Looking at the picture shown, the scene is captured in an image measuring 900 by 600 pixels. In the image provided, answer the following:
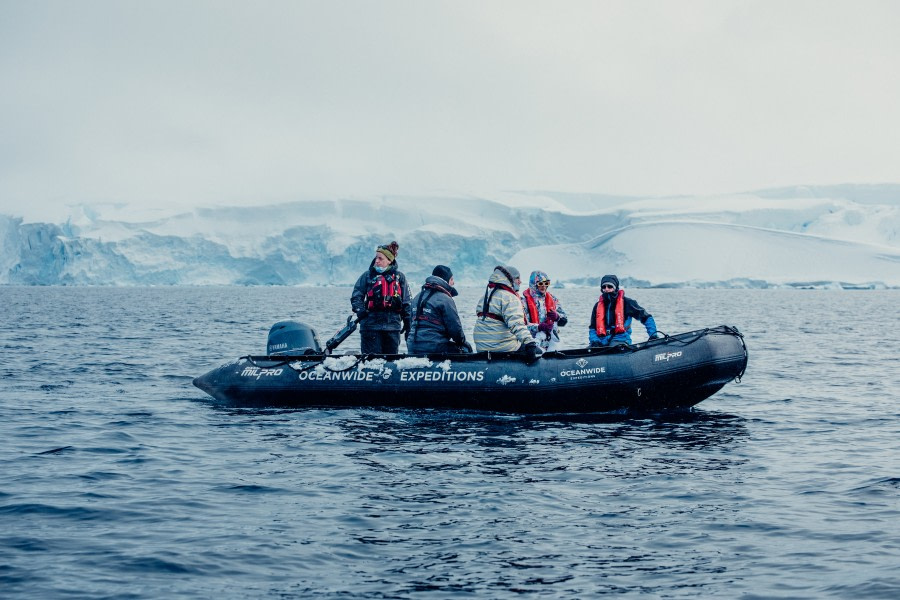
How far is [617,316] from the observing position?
9758 mm

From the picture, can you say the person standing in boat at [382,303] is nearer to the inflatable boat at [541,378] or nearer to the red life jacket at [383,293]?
the red life jacket at [383,293]

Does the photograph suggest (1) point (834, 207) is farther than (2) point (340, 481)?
Yes

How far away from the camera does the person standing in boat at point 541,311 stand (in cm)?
994

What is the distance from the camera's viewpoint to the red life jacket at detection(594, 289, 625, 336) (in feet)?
32.0

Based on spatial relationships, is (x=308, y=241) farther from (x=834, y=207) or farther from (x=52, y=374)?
(x=52, y=374)

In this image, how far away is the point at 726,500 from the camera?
5887 mm

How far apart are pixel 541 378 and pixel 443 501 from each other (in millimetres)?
3401

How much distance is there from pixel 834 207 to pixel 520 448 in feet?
276

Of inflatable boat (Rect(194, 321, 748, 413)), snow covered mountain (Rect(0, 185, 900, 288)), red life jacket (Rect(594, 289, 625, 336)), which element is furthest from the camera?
snow covered mountain (Rect(0, 185, 900, 288))

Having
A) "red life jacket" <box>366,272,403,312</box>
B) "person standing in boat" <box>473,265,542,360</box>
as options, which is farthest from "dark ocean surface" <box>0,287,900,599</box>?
"red life jacket" <box>366,272,403,312</box>

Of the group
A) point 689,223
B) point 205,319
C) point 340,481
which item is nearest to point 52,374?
point 340,481

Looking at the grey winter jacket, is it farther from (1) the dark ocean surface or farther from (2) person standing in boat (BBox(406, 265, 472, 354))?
(1) the dark ocean surface

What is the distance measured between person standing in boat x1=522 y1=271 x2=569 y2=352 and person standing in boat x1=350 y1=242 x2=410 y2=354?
1336 millimetres

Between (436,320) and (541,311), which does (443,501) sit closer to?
(436,320)
